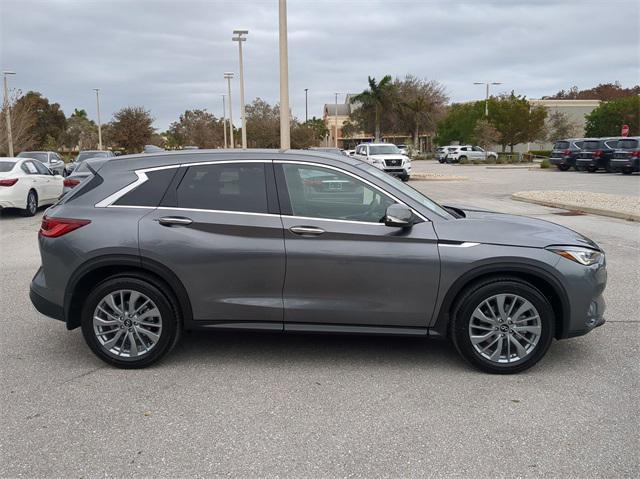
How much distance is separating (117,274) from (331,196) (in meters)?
1.86

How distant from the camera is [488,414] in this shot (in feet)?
12.6

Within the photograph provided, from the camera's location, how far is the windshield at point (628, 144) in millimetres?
29381

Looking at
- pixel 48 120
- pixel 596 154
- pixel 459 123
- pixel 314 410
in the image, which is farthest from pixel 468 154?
pixel 314 410

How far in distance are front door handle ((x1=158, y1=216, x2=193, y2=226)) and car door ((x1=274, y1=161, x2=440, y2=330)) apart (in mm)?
775

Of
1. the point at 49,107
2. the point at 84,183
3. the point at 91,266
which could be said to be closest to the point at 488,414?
the point at 91,266

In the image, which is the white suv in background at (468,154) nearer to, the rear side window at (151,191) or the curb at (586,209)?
the curb at (586,209)

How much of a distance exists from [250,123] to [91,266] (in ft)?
179

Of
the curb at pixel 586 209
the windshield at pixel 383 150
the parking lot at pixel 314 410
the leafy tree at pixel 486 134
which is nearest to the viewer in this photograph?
the parking lot at pixel 314 410

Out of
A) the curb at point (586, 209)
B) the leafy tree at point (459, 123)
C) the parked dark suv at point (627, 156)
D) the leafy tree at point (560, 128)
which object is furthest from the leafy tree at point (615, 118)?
the curb at point (586, 209)

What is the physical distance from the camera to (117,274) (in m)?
4.60

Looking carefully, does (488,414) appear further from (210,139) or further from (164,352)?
(210,139)

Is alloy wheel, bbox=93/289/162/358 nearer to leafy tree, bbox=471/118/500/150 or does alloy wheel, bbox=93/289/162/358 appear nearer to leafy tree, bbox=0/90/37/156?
leafy tree, bbox=0/90/37/156

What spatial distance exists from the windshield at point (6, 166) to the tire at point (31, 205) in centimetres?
80

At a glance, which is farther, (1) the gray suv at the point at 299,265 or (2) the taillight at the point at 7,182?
(2) the taillight at the point at 7,182
